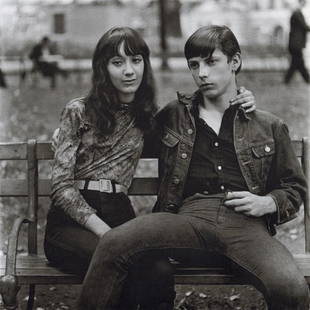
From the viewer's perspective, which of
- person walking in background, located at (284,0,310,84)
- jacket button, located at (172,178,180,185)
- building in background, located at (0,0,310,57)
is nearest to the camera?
jacket button, located at (172,178,180,185)

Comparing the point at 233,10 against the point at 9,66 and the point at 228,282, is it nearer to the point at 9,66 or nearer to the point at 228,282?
the point at 9,66

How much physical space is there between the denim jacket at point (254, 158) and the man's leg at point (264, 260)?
0.76 ft

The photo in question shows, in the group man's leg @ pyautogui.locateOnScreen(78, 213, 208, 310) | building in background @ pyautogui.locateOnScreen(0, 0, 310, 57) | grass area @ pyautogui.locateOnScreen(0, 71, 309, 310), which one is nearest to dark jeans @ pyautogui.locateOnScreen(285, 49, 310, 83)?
grass area @ pyautogui.locateOnScreen(0, 71, 309, 310)

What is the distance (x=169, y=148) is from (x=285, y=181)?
63cm

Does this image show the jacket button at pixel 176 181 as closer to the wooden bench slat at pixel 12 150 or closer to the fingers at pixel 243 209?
the fingers at pixel 243 209

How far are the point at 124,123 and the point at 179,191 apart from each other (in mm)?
475

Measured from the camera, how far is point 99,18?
112ft

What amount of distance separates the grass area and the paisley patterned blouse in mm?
1239

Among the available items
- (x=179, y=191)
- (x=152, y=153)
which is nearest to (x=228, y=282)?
(x=179, y=191)

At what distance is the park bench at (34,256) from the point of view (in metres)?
3.79

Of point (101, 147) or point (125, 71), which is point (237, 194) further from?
point (125, 71)

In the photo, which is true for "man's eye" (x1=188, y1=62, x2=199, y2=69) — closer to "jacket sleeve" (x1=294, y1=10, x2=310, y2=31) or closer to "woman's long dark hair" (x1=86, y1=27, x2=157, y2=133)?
"woman's long dark hair" (x1=86, y1=27, x2=157, y2=133)

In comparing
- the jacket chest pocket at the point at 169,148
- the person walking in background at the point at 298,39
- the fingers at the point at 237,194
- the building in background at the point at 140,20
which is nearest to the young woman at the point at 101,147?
the jacket chest pocket at the point at 169,148

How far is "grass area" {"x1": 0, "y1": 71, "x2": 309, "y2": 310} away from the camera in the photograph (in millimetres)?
4887
